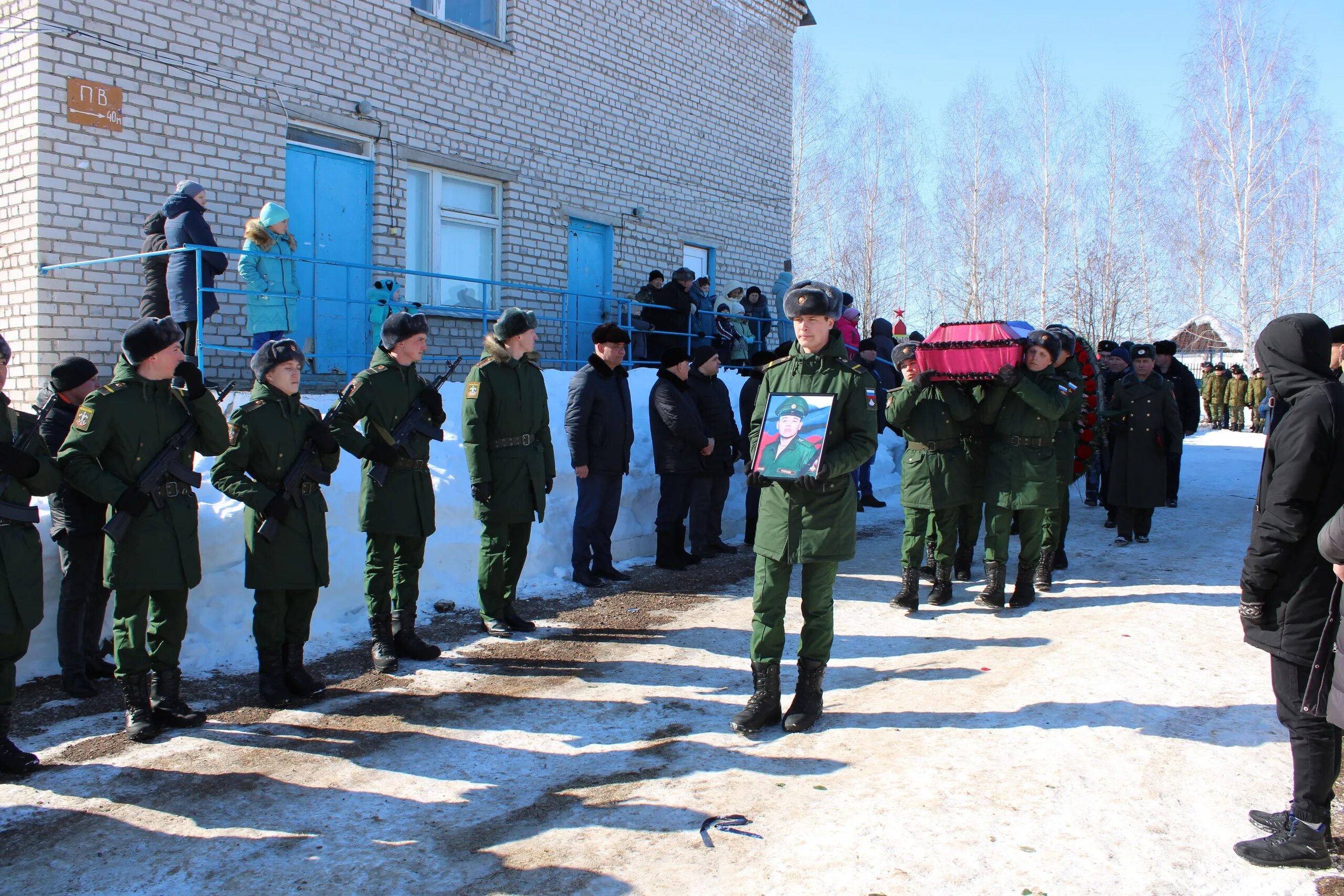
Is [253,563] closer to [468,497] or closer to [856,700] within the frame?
[468,497]

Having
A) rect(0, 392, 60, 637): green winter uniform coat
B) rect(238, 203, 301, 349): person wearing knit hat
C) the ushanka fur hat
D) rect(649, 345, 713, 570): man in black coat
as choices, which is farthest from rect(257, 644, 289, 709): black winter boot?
rect(238, 203, 301, 349): person wearing knit hat

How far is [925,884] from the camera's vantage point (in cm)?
312

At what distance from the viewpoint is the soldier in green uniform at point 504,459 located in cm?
600

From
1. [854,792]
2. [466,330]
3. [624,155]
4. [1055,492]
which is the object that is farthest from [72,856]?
[624,155]

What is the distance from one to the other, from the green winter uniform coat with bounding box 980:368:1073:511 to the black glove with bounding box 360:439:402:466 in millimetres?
4127

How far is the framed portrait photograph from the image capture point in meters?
4.44

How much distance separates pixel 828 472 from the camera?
4.44 meters

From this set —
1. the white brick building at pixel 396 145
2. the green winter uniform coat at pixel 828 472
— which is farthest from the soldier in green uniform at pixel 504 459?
the white brick building at pixel 396 145

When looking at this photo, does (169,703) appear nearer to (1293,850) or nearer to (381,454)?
(381,454)

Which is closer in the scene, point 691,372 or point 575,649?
point 575,649

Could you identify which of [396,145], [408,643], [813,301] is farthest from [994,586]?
[396,145]

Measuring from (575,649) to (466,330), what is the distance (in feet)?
21.4

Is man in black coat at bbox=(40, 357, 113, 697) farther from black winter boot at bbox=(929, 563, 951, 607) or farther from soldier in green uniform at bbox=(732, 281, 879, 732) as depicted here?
black winter boot at bbox=(929, 563, 951, 607)

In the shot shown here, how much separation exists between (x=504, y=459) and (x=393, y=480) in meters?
0.80
